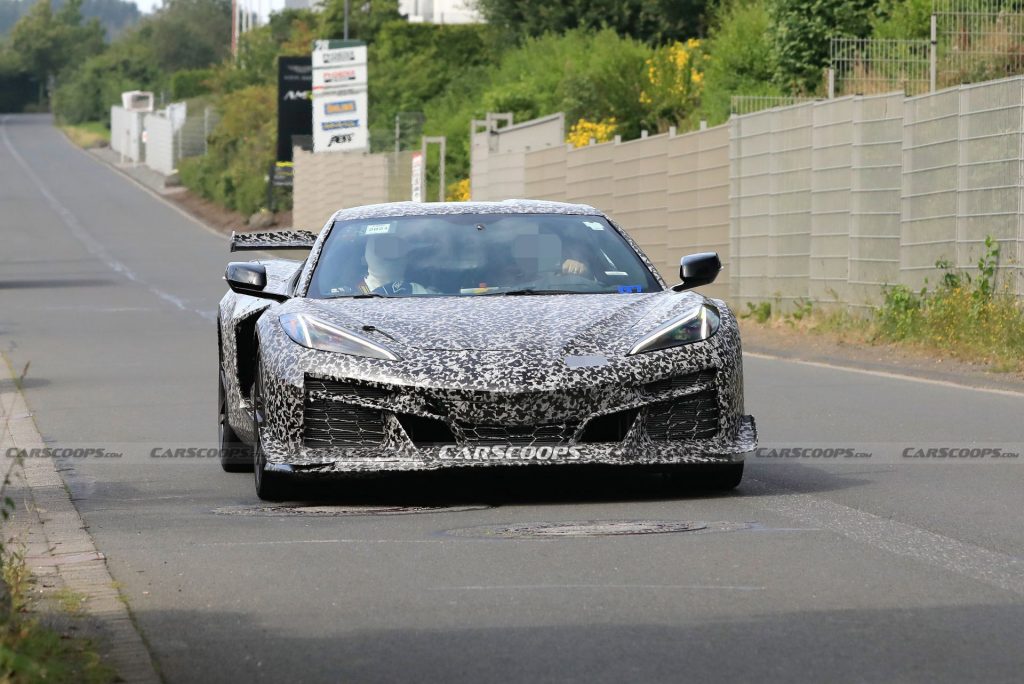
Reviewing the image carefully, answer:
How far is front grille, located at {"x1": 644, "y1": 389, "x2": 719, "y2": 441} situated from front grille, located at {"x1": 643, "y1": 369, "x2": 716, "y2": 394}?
0.14 ft

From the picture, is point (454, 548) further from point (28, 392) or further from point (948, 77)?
point (948, 77)

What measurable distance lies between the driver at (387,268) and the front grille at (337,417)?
3.66 ft

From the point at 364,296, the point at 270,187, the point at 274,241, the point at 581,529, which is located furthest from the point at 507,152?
the point at 581,529

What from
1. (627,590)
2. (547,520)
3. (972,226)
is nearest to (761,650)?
(627,590)

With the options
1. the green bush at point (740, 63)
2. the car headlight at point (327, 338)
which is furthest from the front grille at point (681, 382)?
the green bush at point (740, 63)

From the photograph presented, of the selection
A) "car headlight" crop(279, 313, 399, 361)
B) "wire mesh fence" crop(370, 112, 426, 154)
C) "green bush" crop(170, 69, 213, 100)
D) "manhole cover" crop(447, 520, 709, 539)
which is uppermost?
"green bush" crop(170, 69, 213, 100)

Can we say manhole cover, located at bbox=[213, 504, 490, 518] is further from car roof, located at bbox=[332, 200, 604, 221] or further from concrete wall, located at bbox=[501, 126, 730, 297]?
concrete wall, located at bbox=[501, 126, 730, 297]

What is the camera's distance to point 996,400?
14.0 m

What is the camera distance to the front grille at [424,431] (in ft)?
28.1

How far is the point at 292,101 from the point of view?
3017 inches

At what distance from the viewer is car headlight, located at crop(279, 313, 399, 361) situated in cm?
863

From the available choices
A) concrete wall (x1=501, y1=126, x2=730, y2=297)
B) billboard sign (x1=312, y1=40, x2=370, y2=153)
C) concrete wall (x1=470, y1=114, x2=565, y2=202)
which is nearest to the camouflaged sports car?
concrete wall (x1=501, y1=126, x2=730, y2=297)

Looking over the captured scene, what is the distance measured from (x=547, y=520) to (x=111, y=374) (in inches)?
388

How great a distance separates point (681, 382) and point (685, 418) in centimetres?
16
